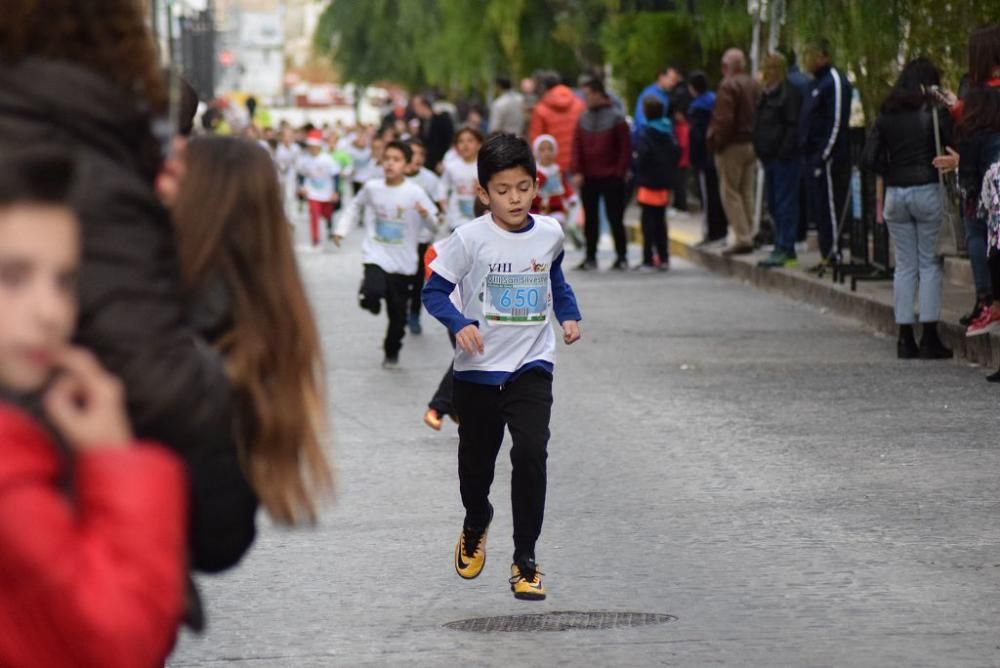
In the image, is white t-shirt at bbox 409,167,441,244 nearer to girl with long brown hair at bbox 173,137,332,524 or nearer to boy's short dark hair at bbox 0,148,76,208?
girl with long brown hair at bbox 173,137,332,524

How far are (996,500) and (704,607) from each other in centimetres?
238

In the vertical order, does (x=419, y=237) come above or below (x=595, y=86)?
below

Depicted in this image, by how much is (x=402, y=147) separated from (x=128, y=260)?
12.6m

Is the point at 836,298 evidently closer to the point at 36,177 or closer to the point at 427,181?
the point at 427,181

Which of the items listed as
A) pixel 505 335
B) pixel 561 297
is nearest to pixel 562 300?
pixel 561 297

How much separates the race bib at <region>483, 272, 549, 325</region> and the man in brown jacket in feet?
47.2

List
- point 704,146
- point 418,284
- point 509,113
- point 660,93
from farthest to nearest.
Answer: point 509,113, point 660,93, point 704,146, point 418,284

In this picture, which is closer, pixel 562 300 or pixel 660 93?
pixel 562 300

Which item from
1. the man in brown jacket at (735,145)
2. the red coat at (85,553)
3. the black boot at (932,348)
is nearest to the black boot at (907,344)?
the black boot at (932,348)

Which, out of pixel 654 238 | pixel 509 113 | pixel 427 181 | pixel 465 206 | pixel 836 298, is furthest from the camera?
pixel 509 113

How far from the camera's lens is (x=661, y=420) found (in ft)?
36.4

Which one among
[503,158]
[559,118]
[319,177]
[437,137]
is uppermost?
[503,158]

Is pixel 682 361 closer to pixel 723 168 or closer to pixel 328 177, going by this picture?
pixel 723 168

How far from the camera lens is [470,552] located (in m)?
7.03
